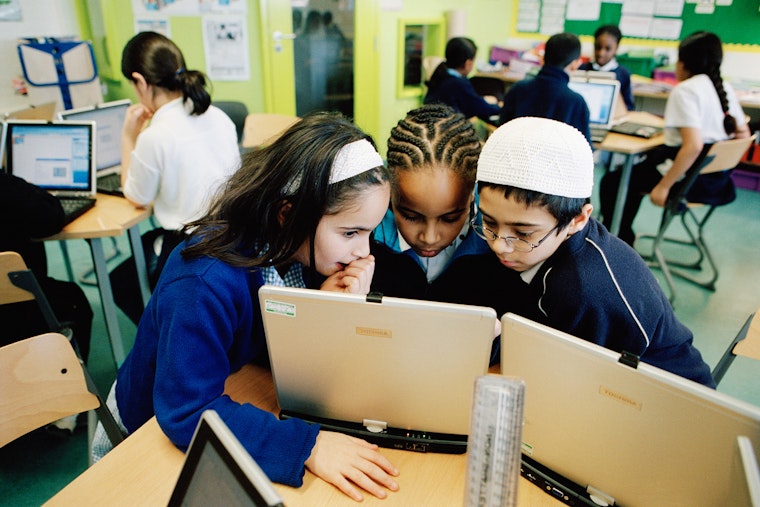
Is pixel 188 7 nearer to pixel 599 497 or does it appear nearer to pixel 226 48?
pixel 226 48

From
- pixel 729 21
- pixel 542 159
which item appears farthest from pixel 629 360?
pixel 729 21

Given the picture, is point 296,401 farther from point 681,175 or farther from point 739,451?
point 681,175

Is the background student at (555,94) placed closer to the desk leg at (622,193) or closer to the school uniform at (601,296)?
the desk leg at (622,193)

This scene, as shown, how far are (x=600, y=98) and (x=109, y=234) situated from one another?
2907mm

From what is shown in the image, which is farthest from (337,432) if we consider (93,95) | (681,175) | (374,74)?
(374,74)

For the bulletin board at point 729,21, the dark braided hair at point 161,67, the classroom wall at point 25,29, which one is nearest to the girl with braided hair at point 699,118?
the bulletin board at point 729,21

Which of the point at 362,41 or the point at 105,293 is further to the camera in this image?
the point at 362,41

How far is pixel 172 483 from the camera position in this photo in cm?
79

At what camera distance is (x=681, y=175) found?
2.67 metres

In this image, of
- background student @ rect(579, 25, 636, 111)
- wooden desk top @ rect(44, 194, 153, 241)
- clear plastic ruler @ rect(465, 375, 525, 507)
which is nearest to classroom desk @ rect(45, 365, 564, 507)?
clear plastic ruler @ rect(465, 375, 525, 507)

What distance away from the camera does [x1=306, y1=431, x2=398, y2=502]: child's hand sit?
776 mm

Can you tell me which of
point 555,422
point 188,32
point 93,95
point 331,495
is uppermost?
point 188,32

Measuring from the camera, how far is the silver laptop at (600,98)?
129 inches

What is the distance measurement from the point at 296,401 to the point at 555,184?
0.55 meters
